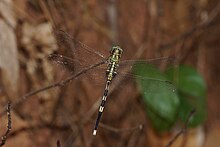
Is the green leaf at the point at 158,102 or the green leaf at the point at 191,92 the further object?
the green leaf at the point at 191,92

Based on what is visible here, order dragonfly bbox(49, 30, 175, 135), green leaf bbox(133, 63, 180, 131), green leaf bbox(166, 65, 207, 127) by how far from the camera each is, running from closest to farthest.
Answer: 1. dragonfly bbox(49, 30, 175, 135)
2. green leaf bbox(133, 63, 180, 131)
3. green leaf bbox(166, 65, 207, 127)

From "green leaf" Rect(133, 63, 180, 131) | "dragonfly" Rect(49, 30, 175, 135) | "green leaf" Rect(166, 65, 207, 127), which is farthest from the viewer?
"green leaf" Rect(166, 65, 207, 127)

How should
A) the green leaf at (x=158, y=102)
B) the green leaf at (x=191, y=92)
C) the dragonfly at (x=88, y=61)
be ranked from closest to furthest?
the dragonfly at (x=88, y=61) < the green leaf at (x=158, y=102) < the green leaf at (x=191, y=92)

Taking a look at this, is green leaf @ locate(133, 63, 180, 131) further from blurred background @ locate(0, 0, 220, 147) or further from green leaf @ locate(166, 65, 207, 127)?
green leaf @ locate(166, 65, 207, 127)

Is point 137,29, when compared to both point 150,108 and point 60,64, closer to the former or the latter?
point 150,108

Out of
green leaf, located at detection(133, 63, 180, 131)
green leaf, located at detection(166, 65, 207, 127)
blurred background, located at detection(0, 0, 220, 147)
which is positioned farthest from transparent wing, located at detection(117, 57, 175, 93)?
green leaf, located at detection(166, 65, 207, 127)

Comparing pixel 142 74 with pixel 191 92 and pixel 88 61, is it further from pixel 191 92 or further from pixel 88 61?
pixel 191 92

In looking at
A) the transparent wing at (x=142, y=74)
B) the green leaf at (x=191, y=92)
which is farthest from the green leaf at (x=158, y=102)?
the green leaf at (x=191, y=92)

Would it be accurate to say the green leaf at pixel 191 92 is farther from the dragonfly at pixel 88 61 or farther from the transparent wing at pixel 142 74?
the dragonfly at pixel 88 61
